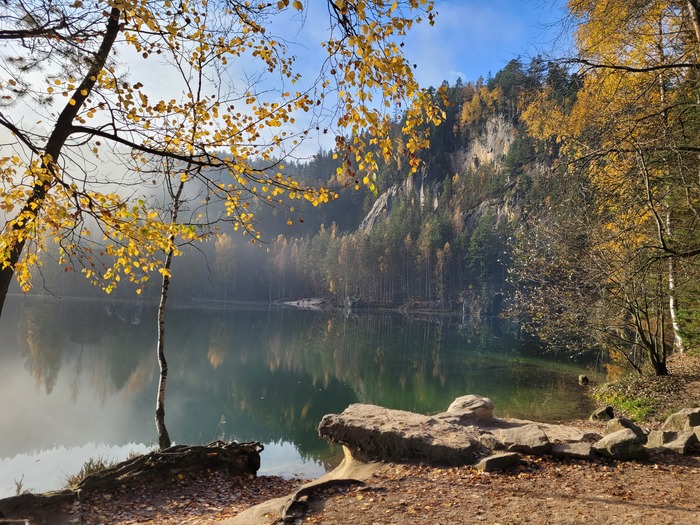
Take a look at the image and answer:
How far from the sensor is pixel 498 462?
612 cm

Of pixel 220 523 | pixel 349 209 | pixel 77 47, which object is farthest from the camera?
pixel 349 209

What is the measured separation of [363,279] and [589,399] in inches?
2874

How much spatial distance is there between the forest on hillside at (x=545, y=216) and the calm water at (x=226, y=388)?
3.93m

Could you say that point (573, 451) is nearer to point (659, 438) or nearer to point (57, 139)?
point (659, 438)

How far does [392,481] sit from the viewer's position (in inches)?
241

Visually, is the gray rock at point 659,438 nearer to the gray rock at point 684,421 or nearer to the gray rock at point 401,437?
the gray rock at point 684,421

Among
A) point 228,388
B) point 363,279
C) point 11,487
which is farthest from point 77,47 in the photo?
point 363,279

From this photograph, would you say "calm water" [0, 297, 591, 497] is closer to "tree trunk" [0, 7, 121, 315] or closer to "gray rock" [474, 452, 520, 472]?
"gray rock" [474, 452, 520, 472]

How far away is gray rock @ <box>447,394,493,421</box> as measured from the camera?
30.7 feet

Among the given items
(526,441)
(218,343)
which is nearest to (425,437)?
(526,441)

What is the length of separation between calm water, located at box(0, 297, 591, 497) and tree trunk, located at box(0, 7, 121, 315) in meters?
7.94

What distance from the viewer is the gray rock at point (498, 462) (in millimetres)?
6086

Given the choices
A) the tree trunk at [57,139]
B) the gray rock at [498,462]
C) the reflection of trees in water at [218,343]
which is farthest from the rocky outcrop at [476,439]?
the reflection of trees in water at [218,343]

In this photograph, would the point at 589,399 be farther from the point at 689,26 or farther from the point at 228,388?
the point at 228,388
